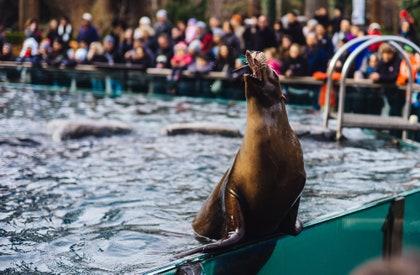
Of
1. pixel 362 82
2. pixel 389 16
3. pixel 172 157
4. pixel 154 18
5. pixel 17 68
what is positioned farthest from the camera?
pixel 389 16

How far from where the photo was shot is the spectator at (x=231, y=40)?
13.9 m

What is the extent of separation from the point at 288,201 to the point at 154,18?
66.4 feet

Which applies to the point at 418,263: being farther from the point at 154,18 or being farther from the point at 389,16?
the point at 389,16

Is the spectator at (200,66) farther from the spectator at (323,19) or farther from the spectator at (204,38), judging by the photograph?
the spectator at (323,19)

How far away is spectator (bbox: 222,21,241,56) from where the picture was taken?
13881 mm

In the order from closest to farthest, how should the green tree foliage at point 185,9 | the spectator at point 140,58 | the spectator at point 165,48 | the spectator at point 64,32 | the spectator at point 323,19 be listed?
the spectator at point 323,19 < the spectator at point 140,58 < the spectator at point 165,48 < the spectator at point 64,32 < the green tree foliage at point 185,9

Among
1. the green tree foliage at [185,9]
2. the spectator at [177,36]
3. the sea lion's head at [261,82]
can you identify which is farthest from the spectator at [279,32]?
the sea lion's head at [261,82]

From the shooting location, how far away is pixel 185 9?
23.2 metres

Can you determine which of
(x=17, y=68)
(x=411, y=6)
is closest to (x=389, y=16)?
(x=411, y=6)

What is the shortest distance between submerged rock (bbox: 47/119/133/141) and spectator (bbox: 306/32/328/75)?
15.0 feet

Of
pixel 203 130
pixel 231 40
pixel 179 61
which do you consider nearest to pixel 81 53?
pixel 179 61

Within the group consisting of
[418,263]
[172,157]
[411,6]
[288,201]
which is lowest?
[172,157]

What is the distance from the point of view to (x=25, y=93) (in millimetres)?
14289

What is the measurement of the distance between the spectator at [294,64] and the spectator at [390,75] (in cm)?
153
